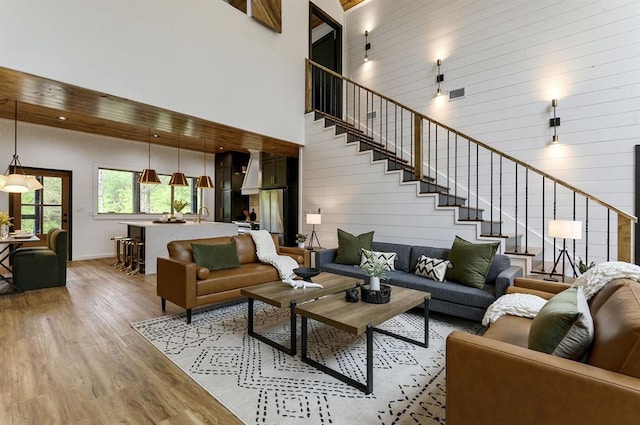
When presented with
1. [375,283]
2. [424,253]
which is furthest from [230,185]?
[375,283]

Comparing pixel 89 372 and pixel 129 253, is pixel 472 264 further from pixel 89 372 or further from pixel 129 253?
pixel 129 253

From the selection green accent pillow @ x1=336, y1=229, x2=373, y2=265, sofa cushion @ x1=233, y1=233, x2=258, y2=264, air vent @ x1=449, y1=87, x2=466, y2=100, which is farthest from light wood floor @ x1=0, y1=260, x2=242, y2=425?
air vent @ x1=449, y1=87, x2=466, y2=100

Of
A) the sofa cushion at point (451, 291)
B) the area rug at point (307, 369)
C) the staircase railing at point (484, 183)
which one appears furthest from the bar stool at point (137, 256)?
the sofa cushion at point (451, 291)

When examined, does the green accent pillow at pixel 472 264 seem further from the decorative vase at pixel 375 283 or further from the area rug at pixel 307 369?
the decorative vase at pixel 375 283

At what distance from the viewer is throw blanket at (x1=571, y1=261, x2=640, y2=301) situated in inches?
70.8

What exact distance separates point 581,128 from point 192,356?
215 inches

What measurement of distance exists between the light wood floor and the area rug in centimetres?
15

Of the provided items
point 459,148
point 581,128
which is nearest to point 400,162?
point 459,148

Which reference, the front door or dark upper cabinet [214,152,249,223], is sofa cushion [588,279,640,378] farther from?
the front door

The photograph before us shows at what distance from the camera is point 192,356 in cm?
258

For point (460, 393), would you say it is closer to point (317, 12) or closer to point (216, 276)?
point (216, 276)

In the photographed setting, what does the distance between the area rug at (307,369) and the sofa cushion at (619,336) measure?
3.21ft

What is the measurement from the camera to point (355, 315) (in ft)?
7.55

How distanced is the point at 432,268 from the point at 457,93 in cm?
338
